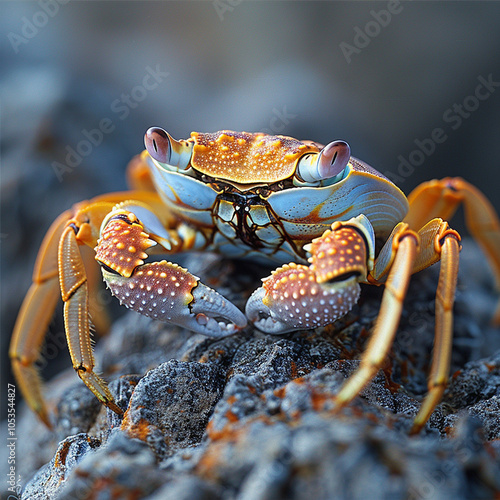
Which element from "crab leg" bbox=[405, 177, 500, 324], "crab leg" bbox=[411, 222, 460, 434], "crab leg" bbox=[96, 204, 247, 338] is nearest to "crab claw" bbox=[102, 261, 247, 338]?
"crab leg" bbox=[96, 204, 247, 338]

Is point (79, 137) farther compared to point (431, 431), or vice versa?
point (79, 137)

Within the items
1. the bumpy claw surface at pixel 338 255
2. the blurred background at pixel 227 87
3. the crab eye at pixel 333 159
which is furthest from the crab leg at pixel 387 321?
the blurred background at pixel 227 87

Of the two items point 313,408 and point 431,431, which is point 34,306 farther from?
point 431,431

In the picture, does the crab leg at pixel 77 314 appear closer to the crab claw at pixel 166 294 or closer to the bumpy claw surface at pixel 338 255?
the crab claw at pixel 166 294

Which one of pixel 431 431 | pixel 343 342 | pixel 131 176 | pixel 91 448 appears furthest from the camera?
pixel 131 176

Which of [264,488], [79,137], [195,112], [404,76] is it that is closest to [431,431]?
[264,488]

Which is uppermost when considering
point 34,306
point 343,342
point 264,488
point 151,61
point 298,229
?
point 151,61

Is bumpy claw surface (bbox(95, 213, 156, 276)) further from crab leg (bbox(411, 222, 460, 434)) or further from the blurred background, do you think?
the blurred background

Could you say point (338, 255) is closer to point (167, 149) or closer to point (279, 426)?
point (279, 426)
